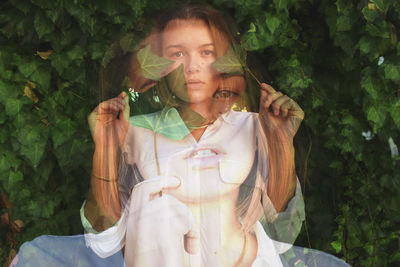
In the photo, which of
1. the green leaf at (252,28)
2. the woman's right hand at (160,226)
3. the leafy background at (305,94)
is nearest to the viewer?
the woman's right hand at (160,226)

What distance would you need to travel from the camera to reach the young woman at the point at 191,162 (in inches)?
51.1

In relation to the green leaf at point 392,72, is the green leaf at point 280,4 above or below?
above

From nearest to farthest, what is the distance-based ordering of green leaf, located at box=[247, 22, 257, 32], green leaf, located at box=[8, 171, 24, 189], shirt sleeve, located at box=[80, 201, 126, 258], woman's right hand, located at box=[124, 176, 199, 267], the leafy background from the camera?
woman's right hand, located at box=[124, 176, 199, 267], shirt sleeve, located at box=[80, 201, 126, 258], green leaf, located at box=[247, 22, 257, 32], the leafy background, green leaf, located at box=[8, 171, 24, 189]

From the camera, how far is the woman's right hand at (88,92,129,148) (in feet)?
4.49

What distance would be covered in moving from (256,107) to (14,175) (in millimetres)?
1022

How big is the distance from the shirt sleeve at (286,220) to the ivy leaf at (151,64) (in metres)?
0.47

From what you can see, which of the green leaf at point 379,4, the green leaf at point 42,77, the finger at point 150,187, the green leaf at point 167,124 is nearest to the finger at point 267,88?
the green leaf at point 167,124

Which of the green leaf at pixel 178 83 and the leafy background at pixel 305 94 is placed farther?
the leafy background at pixel 305 94

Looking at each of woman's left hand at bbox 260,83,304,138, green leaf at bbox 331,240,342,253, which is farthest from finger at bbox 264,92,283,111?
green leaf at bbox 331,240,342,253

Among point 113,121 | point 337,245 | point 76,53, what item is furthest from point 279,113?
point 76,53

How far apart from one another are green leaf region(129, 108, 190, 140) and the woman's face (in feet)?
0.20

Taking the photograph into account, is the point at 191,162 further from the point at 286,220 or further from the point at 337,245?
the point at 337,245

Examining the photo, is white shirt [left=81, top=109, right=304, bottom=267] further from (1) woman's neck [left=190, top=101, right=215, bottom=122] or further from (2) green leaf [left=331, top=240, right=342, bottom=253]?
(2) green leaf [left=331, top=240, right=342, bottom=253]
